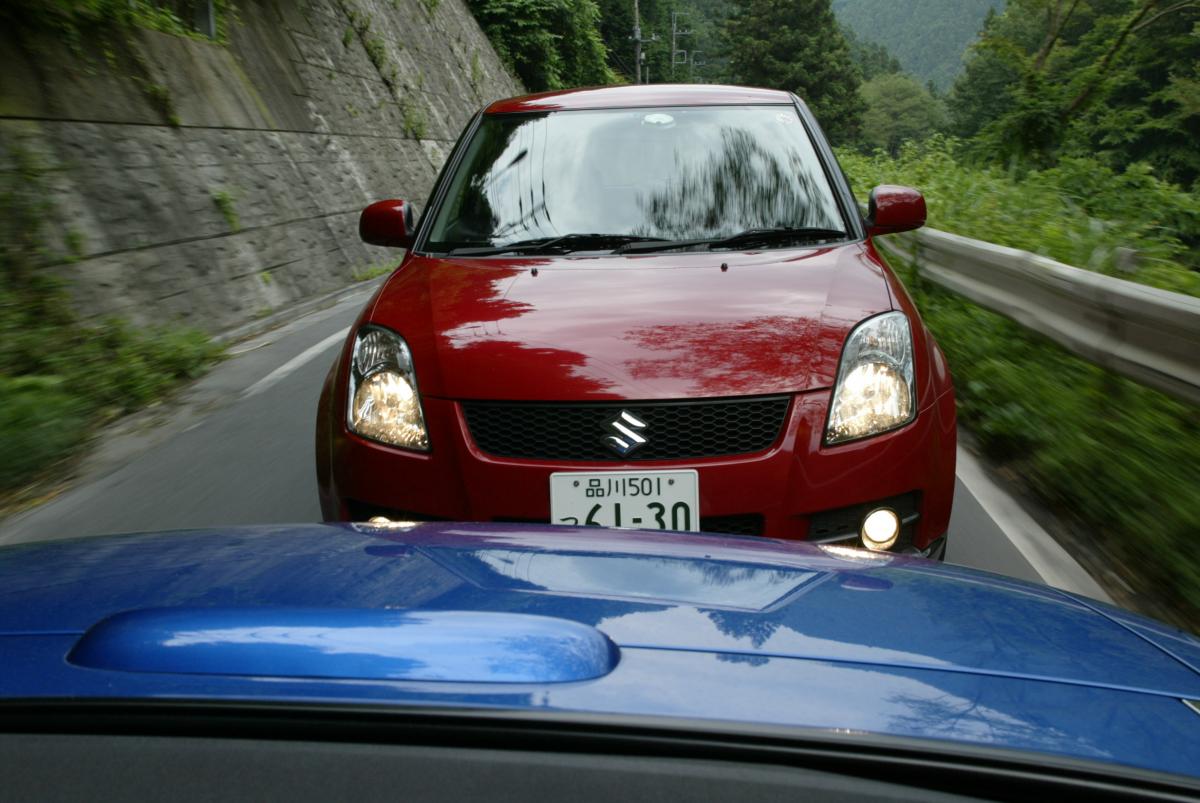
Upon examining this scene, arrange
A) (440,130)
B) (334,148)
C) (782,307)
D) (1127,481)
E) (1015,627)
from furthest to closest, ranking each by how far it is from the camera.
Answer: (440,130)
(334,148)
(1127,481)
(782,307)
(1015,627)

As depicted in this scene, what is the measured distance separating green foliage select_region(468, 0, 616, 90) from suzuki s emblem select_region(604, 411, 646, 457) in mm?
37234

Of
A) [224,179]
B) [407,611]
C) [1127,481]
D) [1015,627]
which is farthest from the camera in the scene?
[224,179]

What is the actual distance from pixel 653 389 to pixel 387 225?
1.79m

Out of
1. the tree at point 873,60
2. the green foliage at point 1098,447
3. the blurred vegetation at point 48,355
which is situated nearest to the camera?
the green foliage at point 1098,447

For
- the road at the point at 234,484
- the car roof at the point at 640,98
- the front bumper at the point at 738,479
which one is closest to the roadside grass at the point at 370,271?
the road at the point at 234,484

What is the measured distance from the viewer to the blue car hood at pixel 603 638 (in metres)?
1.13

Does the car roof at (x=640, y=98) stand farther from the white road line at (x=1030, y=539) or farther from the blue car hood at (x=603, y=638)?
the blue car hood at (x=603, y=638)

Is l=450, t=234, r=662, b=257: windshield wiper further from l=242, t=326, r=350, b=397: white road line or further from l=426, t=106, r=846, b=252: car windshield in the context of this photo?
l=242, t=326, r=350, b=397: white road line

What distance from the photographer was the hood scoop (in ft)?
3.74

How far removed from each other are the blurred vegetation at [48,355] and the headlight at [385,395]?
295cm

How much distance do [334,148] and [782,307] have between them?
13.9 meters

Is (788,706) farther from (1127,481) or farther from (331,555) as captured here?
(1127,481)

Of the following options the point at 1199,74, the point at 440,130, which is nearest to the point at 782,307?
the point at 440,130

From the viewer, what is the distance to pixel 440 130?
2503cm
